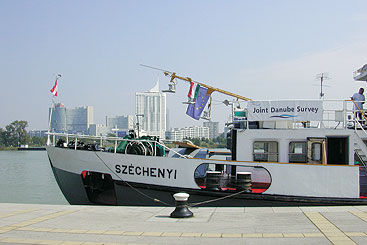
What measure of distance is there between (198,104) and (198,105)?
40 millimetres

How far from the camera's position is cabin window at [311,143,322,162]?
41.4ft

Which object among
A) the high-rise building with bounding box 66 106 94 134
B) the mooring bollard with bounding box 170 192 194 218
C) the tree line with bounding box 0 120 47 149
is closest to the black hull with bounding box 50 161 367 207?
the mooring bollard with bounding box 170 192 194 218

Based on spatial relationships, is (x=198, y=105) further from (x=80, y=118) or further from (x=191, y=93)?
(x=80, y=118)

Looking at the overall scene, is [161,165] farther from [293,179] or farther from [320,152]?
[320,152]

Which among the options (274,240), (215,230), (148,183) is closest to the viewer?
(274,240)

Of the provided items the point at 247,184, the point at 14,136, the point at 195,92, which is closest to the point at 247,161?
the point at 247,184

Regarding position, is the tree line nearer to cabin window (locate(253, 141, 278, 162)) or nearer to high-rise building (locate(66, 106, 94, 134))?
high-rise building (locate(66, 106, 94, 134))

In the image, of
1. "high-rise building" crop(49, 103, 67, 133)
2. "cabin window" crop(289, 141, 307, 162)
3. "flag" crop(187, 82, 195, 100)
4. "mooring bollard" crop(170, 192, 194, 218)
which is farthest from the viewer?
"high-rise building" crop(49, 103, 67, 133)

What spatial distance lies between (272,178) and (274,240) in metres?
5.06

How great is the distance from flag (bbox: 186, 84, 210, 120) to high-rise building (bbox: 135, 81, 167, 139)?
1.87 m

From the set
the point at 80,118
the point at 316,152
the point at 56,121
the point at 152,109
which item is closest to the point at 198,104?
the point at 152,109

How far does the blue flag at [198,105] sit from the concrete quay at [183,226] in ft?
19.9

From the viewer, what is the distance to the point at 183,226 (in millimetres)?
7875

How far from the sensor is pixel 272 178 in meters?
11.5
